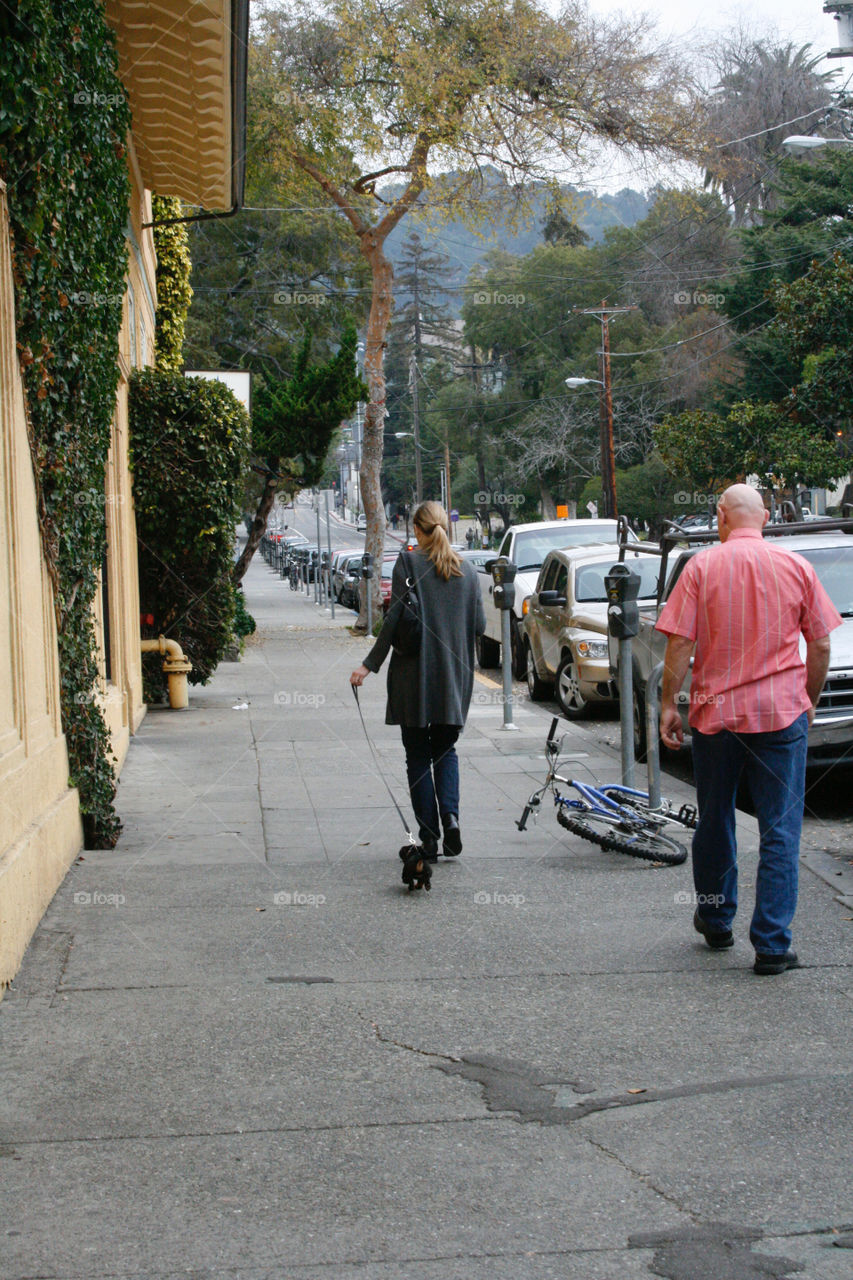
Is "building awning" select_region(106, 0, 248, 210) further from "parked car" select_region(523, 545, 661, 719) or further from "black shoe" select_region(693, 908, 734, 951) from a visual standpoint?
"black shoe" select_region(693, 908, 734, 951)

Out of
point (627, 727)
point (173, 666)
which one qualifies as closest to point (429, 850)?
point (627, 727)

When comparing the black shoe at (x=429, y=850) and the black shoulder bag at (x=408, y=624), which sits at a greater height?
the black shoulder bag at (x=408, y=624)

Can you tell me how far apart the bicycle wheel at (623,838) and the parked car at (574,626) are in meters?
5.18

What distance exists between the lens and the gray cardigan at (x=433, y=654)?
7.06 m

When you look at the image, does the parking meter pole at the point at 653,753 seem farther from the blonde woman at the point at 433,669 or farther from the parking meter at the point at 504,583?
the parking meter at the point at 504,583

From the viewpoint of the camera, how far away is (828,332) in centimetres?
3102

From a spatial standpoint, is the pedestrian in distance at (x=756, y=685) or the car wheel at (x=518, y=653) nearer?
the pedestrian in distance at (x=756, y=685)

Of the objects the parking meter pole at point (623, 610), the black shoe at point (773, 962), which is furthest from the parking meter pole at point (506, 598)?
the black shoe at point (773, 962)

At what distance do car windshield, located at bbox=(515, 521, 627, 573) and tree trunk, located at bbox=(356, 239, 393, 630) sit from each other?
21.3 ft

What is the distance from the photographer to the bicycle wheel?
7.43 metres

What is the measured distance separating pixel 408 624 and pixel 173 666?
7.63 meters

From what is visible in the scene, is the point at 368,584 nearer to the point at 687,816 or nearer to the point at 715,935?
the point at 687,816

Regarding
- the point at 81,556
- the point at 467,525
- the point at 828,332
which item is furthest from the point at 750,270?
the point at 467,525

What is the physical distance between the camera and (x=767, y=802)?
211 inches
